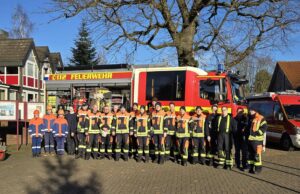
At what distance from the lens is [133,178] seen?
943 centimetres

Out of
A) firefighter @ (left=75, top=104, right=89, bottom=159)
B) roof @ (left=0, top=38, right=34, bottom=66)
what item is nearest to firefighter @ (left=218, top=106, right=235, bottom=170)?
firefighter @ (left=75, top=104, right=89, bottom=159)

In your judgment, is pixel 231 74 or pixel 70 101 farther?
pixel 70 101

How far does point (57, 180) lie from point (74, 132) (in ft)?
12.8

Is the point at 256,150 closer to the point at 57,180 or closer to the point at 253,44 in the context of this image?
the point at 57,180

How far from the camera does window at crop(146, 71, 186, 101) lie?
1291 cm

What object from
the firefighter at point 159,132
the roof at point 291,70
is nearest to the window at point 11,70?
the firefighter at point 159,132

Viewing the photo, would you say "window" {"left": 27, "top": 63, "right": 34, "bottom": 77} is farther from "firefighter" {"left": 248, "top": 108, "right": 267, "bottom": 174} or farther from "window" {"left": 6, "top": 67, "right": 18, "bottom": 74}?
"firefighter" {"left": 248, "top": 108, "right": 267, "bottom": 174}

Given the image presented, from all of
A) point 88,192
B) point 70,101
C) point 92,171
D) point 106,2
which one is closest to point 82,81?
point 70,101

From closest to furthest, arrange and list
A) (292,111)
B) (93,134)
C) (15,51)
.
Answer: (93,134), (292,111), (15,51)

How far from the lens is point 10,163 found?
38.0 feet

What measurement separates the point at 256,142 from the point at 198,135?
1.81 m

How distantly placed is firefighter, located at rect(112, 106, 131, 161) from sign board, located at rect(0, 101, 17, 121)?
4.74 m

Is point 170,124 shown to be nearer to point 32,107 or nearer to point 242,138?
point 242,138

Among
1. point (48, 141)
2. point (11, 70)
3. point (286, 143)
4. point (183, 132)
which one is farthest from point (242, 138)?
point (11, 70)
